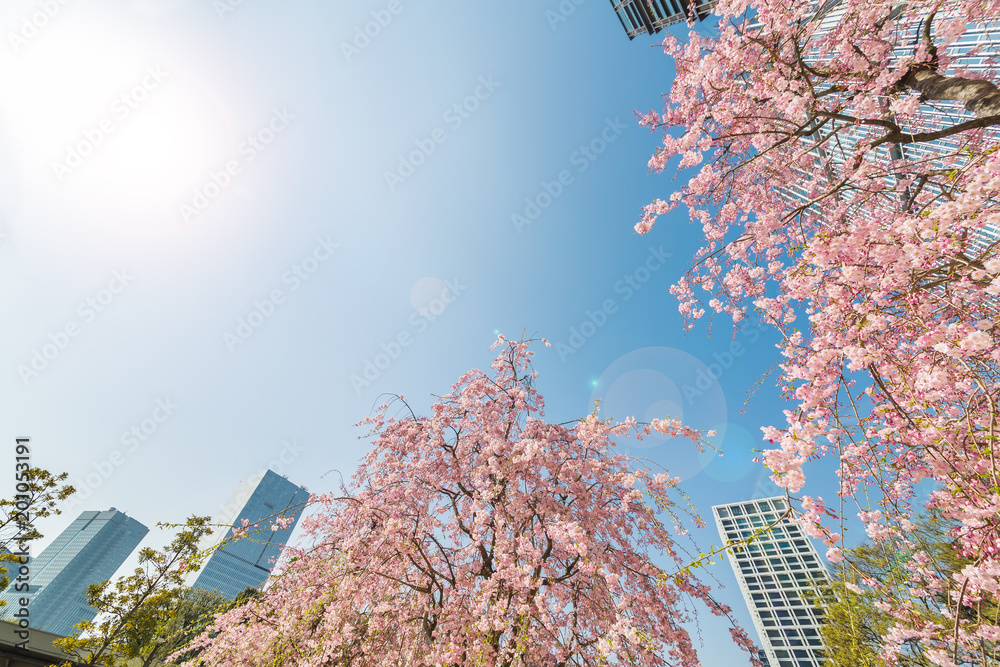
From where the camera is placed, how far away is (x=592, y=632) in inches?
204

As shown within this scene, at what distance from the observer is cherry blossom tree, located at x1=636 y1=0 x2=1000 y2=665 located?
2707 mm

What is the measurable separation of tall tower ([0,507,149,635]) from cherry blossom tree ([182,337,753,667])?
245 meters

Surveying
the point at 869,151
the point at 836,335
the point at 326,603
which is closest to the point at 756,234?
the point at 869,151

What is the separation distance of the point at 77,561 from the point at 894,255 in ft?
924

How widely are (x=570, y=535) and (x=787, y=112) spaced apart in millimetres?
5442

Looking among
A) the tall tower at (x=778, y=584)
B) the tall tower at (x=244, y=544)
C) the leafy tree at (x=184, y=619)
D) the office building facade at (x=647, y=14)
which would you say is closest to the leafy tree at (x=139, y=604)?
the leafy tree at (x=184, y=619)

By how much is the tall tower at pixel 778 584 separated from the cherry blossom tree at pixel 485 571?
93964 mm

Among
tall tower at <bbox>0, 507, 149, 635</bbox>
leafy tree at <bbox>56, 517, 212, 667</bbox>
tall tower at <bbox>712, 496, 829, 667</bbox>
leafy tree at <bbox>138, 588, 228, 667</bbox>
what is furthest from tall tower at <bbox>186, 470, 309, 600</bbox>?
leafy tree at <bbox>56, 517, 212, 667</bbox>

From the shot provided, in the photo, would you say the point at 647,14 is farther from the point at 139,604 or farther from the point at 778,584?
the point at 778,584

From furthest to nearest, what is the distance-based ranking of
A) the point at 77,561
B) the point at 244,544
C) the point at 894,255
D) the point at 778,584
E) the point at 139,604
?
the point at 77,561 → the point at 244,544 → the point at 778,584 → the point at 139,604 → the point at 894,255

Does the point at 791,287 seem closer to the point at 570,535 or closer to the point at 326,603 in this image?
the point at 570,535

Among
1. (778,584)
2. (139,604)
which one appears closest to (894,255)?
(139,604)

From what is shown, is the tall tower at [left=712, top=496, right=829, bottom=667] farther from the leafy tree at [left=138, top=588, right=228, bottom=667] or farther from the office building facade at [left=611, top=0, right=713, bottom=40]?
the leafy tree at [left=138, top=588, right=228, bottom=667]

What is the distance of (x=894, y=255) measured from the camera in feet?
9.88
